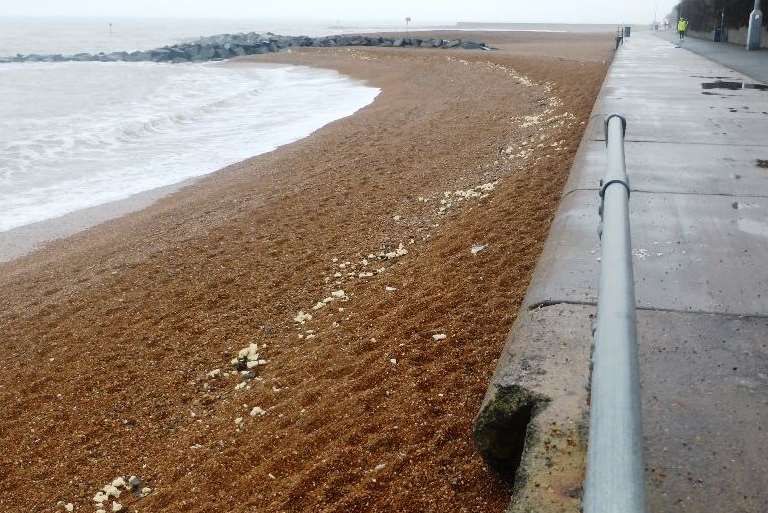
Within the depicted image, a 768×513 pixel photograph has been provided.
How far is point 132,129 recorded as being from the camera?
16.7 m

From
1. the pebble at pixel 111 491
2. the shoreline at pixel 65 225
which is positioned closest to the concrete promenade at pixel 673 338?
the pebble at pixel 111 491

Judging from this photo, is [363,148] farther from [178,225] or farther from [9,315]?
[9,315]

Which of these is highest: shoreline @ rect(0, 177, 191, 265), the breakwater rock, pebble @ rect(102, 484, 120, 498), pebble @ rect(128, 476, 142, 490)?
the breakwater rock

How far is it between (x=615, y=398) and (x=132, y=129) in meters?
17.3

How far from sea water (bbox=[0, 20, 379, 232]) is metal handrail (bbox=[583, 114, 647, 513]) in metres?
9.43

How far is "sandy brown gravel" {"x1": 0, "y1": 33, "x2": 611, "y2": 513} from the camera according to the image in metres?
3.15

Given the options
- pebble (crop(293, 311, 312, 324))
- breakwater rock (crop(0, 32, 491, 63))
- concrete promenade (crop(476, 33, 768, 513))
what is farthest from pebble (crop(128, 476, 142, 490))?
breakwater rock (crop(0, 32, 491, 63))

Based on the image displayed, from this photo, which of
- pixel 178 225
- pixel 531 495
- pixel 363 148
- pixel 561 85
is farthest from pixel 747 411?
pixel 561 85

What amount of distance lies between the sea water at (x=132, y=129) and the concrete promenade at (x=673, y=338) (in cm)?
859

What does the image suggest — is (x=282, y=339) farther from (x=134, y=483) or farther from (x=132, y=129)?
(x=132, y=129)

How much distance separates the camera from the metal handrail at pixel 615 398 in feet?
3.66

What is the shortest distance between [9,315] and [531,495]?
19.2ft

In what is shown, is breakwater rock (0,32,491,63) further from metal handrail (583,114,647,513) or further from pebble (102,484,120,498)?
metal handrail (583,114,647,513)

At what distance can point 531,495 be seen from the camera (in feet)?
6.23
